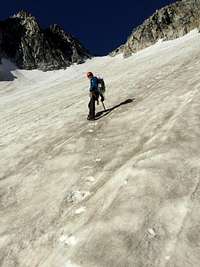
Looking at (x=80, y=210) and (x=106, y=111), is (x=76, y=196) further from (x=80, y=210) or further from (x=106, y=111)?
(x=106, y=111)

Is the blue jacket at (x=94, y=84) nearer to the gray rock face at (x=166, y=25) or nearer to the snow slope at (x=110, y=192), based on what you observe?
the snow slope at (x=110, y=192)

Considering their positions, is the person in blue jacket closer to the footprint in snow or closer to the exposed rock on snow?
the exposed rock on snow

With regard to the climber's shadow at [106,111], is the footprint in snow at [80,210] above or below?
above

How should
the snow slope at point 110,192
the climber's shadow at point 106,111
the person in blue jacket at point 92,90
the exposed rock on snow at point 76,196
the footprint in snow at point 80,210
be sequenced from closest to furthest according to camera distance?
the snow slope at point 110,192
the footprint in snow at point 80,210
the exposed rock on snow at point 76,196
the person in blue jacket at point 92,90
the climber's shadow at point 106,111

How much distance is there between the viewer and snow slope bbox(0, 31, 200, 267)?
303 inches

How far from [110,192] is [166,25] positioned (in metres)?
85.7

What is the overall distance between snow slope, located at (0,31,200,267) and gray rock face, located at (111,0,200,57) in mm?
69052

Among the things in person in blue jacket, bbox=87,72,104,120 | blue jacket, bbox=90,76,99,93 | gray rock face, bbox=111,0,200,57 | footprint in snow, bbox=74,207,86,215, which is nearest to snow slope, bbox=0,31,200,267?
footprint in snow, bbox=74,207,86,215

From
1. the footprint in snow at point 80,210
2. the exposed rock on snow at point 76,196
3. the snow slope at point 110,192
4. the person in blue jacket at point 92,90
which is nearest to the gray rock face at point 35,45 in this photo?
the person in blue jacket at point 92,90

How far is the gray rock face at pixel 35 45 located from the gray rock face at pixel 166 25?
19.5 meters

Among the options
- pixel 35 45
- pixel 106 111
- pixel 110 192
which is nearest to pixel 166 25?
pixel 35 45

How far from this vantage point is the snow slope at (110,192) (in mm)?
7695

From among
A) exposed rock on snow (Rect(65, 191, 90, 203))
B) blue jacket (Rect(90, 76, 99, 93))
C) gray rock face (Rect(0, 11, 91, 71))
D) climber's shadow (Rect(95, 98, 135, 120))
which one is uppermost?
blue jacket (Rect(90, 76, 99, 93))

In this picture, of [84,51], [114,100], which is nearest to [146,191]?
[114,100]
